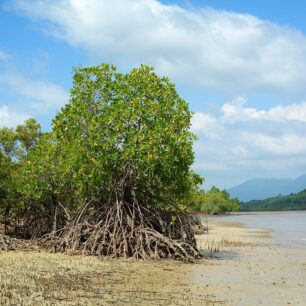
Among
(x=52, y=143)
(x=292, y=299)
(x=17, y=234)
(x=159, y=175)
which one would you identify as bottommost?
(x=292, y=299)

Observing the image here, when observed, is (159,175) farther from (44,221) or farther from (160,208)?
(44,221)

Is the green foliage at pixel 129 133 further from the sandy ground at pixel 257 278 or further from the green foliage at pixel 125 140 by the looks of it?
the sandy ground at pixel 257 278

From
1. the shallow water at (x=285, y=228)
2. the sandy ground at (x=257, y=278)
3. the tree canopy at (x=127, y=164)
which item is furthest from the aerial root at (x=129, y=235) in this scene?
the shallow water at (x=285, y=228)

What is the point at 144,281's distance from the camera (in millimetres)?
12203

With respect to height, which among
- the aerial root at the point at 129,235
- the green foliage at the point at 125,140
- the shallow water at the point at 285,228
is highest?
the green foliage at the point at 125,140

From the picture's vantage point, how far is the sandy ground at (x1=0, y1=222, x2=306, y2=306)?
985 centimetres

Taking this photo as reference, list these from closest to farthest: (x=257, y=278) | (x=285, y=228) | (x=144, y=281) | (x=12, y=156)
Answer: (x=144, y=281) → (x=257, y=278) → (x=12, y=156) → (x=285, y=228)

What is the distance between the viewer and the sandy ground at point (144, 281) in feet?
32.3

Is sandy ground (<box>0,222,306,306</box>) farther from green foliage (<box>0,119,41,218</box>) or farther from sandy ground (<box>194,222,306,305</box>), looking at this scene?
green foliage (<box>0,119,41,218</box>)

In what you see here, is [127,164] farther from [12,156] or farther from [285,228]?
[285,228]

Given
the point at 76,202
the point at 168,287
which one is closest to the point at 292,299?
the point at 168,287

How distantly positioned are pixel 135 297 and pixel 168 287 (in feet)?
5.33

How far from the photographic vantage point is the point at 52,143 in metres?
21.3

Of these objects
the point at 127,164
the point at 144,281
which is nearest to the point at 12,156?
the point at 127,164
